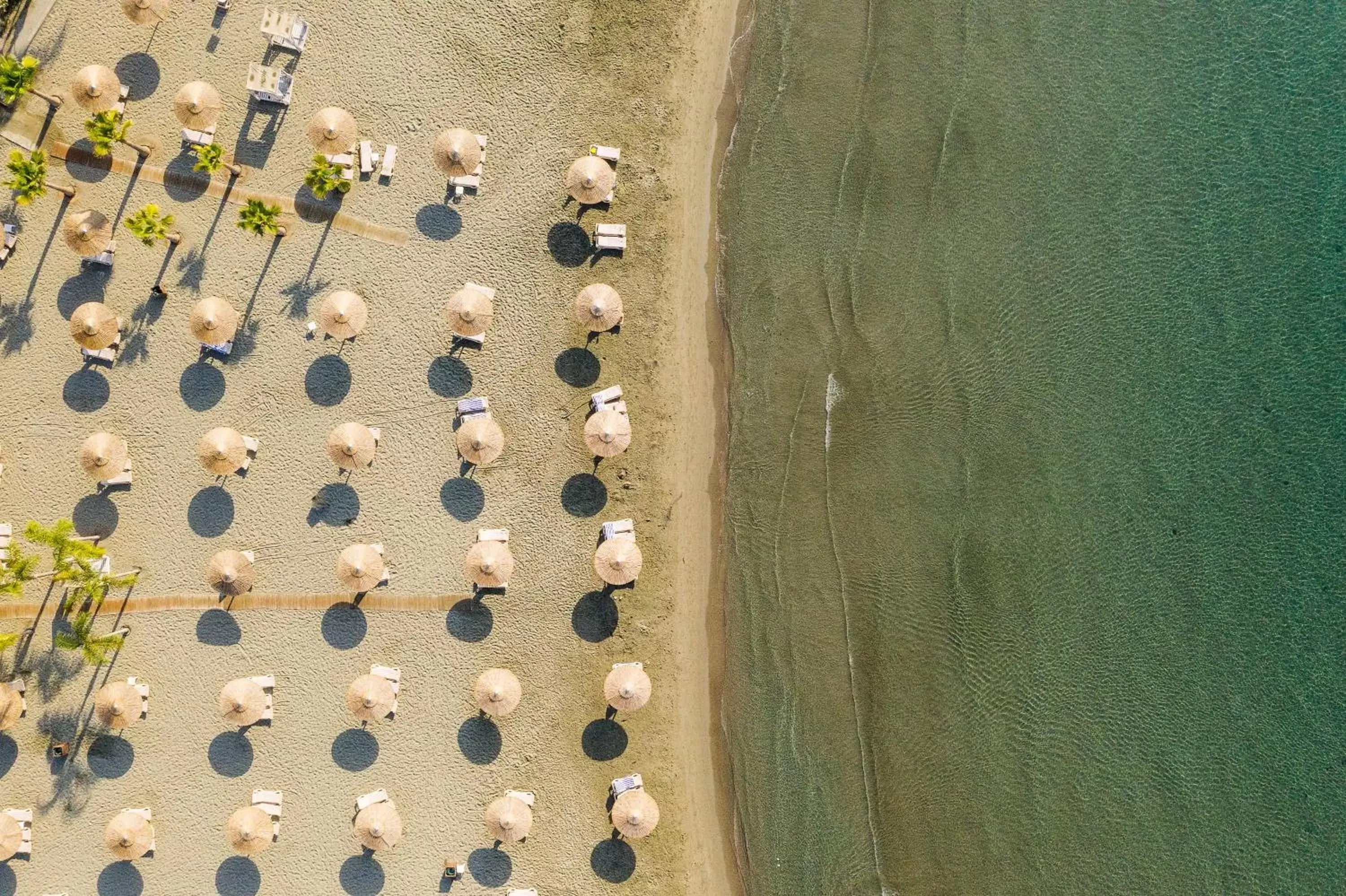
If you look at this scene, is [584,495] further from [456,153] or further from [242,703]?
[242,703]

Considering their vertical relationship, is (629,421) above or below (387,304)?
below

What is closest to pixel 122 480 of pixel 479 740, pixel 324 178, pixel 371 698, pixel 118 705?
pixel 118 705

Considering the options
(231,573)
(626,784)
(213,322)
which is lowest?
(626,784)

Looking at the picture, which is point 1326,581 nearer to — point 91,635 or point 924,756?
point 924,756

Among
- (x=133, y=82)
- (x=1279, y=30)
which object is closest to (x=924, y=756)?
(x=1279, y=30)

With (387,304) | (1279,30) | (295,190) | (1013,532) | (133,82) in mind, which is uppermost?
(1279,30)

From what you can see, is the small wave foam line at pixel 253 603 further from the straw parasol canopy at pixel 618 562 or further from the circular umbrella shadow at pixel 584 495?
the straw parasol canopy at pixel 618 562
